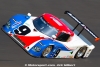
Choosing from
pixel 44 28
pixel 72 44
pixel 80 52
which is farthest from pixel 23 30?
pixel 80 52

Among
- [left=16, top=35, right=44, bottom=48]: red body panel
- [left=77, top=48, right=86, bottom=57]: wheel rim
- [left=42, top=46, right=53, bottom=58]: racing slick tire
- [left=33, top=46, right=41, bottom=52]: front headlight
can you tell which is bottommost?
[left=77, top=48, right=86, bottom=57]: wheel rim

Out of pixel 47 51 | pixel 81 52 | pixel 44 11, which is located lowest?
pixel 81 52

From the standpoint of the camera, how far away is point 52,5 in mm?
19250

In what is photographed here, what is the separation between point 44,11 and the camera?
59.2 ft

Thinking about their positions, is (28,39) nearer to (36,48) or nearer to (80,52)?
(36,48)

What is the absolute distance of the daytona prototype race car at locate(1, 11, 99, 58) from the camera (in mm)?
11891

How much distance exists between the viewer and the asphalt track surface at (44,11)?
11797 millimetres

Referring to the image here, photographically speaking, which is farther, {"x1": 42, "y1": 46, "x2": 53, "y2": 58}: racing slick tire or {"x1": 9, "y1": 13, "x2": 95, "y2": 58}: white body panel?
{"x1": 9, "y1": 13, "x2": 95, "y2": 58}: white body panel

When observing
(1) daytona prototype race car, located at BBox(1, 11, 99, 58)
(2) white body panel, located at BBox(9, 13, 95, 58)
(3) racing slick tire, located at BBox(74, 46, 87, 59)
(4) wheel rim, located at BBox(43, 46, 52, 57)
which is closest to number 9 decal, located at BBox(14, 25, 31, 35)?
(1) daytona prototype race car, located at BBox(1, 11, 99, 58)

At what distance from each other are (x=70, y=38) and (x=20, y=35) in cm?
211

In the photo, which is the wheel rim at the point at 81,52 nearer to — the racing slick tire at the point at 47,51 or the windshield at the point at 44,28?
the windshield at the point at 44,28

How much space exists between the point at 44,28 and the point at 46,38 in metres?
0.66

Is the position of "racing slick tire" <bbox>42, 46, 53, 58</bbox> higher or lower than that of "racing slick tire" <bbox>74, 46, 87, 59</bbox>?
higher

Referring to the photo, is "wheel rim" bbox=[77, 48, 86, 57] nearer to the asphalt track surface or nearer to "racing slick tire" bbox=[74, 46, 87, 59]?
"racing slick tire" bbox=[74, 46, 87, 59]
